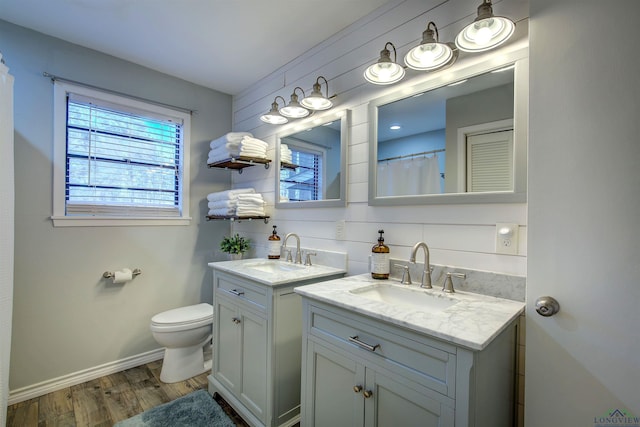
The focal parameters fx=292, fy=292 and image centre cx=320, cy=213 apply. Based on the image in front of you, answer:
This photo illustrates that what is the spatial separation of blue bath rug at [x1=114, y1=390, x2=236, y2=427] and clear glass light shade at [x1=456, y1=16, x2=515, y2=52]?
90.1 inches

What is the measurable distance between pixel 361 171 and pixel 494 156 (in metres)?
0.73

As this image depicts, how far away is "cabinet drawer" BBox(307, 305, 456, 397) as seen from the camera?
87 centimetres

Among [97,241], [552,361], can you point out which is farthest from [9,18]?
[552,361]

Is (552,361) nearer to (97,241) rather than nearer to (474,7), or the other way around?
(474,7)

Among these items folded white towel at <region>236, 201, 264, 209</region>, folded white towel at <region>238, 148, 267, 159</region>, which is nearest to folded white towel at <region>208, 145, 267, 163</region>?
folded white towel at <region>238, 148, 267, 159</region>

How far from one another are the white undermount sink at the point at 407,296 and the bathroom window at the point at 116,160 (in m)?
1.92

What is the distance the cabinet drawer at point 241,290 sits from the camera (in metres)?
1.61

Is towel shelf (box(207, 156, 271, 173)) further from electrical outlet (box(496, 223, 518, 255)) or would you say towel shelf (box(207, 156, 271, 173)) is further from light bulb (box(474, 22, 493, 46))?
electrical outlet (box(496, 223, 518, 255))

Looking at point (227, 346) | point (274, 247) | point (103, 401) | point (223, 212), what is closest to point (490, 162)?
point (274, 247)

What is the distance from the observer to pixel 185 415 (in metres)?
1.78

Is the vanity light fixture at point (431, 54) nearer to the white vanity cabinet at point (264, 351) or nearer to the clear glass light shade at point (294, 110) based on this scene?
the clear glass light shade at point (294, 110)

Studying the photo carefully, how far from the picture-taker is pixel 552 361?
100 cm

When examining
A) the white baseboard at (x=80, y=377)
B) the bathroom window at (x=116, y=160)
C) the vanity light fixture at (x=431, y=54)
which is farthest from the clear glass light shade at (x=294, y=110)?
the white baseboard at (x=80, y=377)

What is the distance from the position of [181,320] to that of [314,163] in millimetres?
1503
